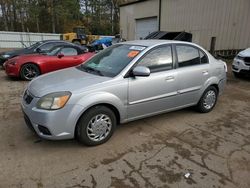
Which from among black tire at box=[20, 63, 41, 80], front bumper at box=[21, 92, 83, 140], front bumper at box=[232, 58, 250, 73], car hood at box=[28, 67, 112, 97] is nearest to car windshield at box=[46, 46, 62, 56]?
black tire at box=[20, 63, 41, 80]

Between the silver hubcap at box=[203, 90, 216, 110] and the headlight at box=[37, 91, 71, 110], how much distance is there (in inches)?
117

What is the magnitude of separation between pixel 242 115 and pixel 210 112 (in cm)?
66

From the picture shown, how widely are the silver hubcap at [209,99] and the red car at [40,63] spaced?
16.5 ft

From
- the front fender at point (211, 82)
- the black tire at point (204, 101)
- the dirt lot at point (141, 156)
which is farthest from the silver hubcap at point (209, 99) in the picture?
the dirt lot at point (141, 156)

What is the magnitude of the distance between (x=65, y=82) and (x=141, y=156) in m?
1.54

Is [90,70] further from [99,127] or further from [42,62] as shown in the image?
[42,62]

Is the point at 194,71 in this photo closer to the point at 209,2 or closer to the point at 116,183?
the point at 116,183

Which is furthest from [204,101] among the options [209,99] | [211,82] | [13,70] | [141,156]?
[13,70]

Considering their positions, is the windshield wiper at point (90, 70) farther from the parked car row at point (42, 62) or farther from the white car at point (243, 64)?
the white car at point (243, 64)

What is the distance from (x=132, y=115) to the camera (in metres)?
3.81

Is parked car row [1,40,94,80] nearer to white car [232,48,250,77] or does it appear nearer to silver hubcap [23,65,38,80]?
silver hubcap [23,65,38,80]

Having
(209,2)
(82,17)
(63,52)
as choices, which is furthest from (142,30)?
(82,17)

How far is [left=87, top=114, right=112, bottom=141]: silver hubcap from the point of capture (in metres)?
3.40

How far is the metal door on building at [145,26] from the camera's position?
60.0 feet
